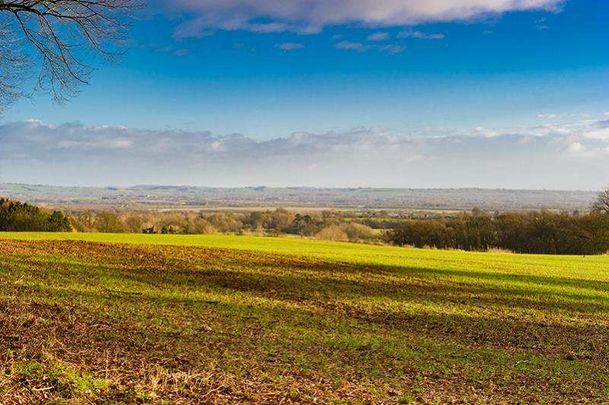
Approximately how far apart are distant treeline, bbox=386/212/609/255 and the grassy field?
147 ft

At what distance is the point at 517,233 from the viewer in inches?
2822

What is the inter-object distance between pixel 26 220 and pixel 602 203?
73.1 m

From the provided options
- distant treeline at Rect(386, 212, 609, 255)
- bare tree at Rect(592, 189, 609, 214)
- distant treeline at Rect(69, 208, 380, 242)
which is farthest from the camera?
bare tree at Rect(592, 189, 609, 214)

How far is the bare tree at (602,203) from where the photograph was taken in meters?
75.5

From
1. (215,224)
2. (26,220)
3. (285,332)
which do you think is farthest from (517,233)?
(285,332)

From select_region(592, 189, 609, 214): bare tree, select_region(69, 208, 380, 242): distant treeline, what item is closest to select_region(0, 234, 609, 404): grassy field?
select_region(69, 208, 380, 242): distant treeline

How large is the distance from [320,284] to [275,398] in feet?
47.4

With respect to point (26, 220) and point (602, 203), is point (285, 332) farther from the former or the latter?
point (602, 203)

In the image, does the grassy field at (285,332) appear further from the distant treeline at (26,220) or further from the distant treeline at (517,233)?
the distant treeline at (517,233)

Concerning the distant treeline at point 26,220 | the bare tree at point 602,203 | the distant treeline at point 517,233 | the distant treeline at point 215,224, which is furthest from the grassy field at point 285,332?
the bare tree at point 602,203

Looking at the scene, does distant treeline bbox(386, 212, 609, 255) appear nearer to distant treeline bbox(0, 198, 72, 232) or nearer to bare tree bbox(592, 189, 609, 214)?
bare tree bbox(592, 189, 609, 214)

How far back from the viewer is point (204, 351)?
1022 cm

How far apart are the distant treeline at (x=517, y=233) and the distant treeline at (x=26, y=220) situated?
1659 inches

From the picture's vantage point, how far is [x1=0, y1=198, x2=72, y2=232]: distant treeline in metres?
54.2
